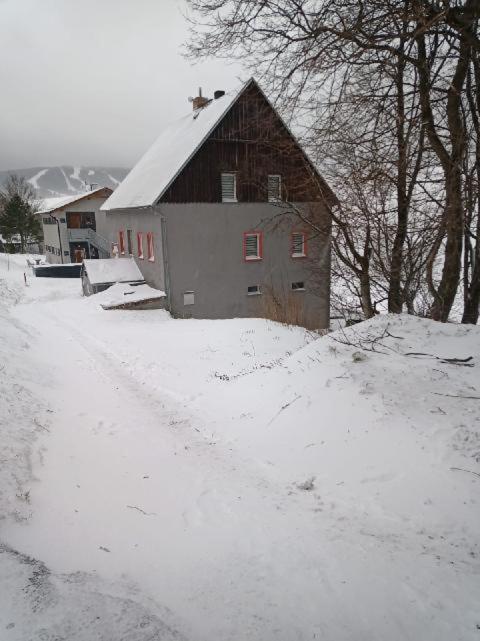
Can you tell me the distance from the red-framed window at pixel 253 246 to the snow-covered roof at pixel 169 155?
461cm

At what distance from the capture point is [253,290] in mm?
20281

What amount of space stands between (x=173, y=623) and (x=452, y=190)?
7.40m

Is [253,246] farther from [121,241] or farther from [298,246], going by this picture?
[121,241]

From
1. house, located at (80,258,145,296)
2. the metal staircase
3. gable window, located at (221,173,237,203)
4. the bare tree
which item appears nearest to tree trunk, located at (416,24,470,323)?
the bare tree

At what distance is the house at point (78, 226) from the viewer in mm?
37719

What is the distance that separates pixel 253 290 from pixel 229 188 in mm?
5130

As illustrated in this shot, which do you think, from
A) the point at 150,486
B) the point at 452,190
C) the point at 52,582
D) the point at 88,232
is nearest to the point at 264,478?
the point at 150,486

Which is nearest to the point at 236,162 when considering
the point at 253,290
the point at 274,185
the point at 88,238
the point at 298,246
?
the point at 274,185

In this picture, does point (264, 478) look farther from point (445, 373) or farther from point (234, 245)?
point (234, 245)

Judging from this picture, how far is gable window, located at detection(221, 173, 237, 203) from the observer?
1872 centimetres

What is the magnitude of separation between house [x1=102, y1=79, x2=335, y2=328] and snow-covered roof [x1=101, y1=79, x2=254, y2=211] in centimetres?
7

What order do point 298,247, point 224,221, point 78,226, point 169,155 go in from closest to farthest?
point 224,221 < point 169,155 < point 298,247 < point 78,226

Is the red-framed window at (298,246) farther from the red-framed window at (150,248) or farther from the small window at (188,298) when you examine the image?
the red-framed window at (150,248)

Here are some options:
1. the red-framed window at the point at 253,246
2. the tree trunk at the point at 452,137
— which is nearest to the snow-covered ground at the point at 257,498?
the tree trunk at the point at 452,137
